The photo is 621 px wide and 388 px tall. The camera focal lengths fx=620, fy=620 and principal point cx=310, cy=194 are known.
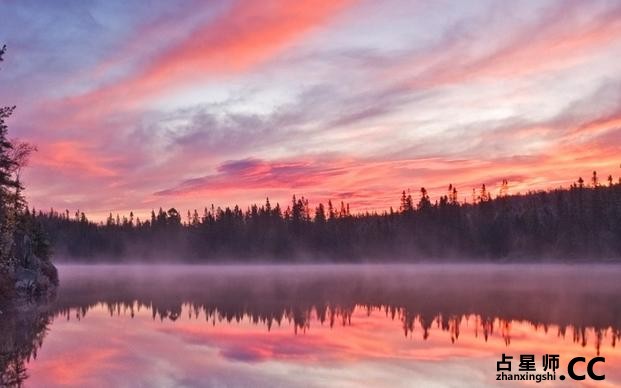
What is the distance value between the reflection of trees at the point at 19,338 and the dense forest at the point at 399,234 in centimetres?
10289

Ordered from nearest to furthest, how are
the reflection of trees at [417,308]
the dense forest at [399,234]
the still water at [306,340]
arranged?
the still water at [306,340], the reflection of trees at [417,308], the dense forest at [399,234]

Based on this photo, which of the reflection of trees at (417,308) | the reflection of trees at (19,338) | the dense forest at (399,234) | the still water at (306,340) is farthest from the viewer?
the dense forest at (399,234)

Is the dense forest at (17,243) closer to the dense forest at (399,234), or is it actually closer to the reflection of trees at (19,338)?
the reflection of trees at (19,338)

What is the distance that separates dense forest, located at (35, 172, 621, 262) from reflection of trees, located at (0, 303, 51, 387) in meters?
103

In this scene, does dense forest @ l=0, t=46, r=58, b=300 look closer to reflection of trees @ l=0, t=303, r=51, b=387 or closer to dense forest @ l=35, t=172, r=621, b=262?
reflection of trees @ l=0, t=303, r=51, b=387

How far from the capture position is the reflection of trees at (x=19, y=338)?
52.3ft

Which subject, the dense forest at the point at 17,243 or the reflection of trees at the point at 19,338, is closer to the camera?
the reflection of trees at the point at 19,338

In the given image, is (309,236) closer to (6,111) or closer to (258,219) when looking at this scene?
(258,219)

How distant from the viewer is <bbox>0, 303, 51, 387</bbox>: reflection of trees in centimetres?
1594

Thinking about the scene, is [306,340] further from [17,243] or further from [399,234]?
[399,234]

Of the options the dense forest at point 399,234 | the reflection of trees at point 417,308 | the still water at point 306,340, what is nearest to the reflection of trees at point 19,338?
the still water at point 306,340

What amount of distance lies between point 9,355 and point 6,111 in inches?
629

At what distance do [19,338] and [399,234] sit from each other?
131938 millimetres

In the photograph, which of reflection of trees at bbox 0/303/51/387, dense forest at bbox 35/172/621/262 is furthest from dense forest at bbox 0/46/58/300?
dense forest at bbox 35/172/621/262
